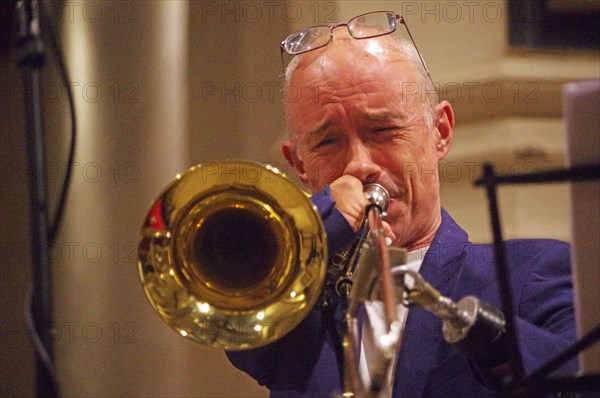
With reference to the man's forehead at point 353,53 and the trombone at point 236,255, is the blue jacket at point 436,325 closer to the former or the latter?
the trombone at point 236,255

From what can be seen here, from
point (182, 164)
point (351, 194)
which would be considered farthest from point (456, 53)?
point (351, 194)

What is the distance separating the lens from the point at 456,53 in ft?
10.0

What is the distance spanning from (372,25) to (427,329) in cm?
85

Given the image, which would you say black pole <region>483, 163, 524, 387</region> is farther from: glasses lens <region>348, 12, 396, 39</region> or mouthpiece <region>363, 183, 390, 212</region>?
glasses lens <region>348, 12, 396, 39</region>

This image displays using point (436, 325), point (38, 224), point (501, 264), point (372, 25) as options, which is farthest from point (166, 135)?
point (501, 264)

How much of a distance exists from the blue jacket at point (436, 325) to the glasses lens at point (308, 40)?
58 centimetres

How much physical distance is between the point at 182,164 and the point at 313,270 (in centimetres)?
130

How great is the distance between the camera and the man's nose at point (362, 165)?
2016 mm

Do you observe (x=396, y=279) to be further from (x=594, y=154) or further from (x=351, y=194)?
(x=351, y=194)

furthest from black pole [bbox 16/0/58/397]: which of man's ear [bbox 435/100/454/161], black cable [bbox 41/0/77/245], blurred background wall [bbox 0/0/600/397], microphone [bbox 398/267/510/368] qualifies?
blurred background wall [bbox 0/0/600/397]

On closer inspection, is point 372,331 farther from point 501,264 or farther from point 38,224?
point 38,224

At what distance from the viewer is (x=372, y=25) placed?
230 cm

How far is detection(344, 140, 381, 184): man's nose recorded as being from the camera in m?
2.02

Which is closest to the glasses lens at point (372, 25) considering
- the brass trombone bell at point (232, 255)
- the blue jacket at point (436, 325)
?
the blue jacket at point (436, 325)
